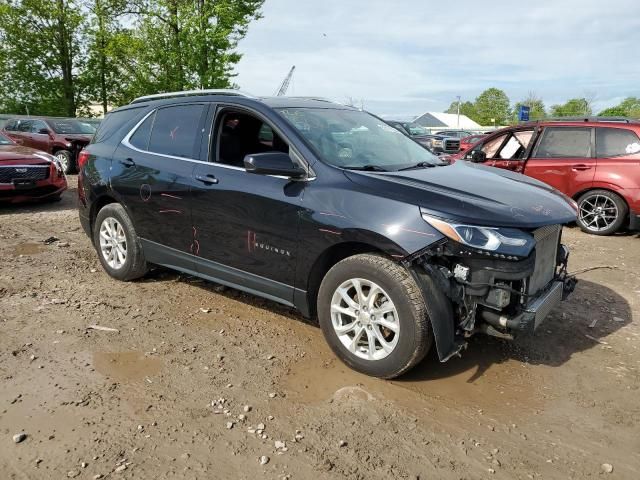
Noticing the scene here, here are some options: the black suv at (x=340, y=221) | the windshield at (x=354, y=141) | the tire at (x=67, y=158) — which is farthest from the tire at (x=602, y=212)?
the tire at (x=67, y=158)

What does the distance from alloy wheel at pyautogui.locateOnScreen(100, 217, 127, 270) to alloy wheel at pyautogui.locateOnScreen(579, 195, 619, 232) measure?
6.40m

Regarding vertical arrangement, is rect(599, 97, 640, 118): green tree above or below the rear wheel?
above

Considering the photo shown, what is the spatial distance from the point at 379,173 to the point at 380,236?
22.5 inches

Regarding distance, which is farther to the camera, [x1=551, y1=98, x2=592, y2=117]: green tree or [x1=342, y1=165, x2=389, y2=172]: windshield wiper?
[x1=551, y1=98, x2=592, y2=117]: green tree

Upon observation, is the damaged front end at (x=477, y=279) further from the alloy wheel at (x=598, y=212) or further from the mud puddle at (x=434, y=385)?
the alloy wheel at (x=598, y=212)

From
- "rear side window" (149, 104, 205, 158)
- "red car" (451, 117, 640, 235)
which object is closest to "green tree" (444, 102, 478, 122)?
"red car" (451, 117, 640, 235)

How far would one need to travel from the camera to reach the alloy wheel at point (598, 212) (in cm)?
759

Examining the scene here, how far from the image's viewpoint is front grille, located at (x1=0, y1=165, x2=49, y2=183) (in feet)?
28.2

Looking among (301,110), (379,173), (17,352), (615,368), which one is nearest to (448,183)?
(379,173)

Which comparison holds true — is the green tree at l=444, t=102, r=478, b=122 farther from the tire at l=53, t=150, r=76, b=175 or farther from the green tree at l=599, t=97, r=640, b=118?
the tire at l=53, t=150, r=76, b=175

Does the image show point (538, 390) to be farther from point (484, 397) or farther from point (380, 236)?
point (380, 236)

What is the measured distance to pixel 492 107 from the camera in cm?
9606

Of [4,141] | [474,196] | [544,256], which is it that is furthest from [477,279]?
A: [4,141]

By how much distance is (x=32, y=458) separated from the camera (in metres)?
2.60
